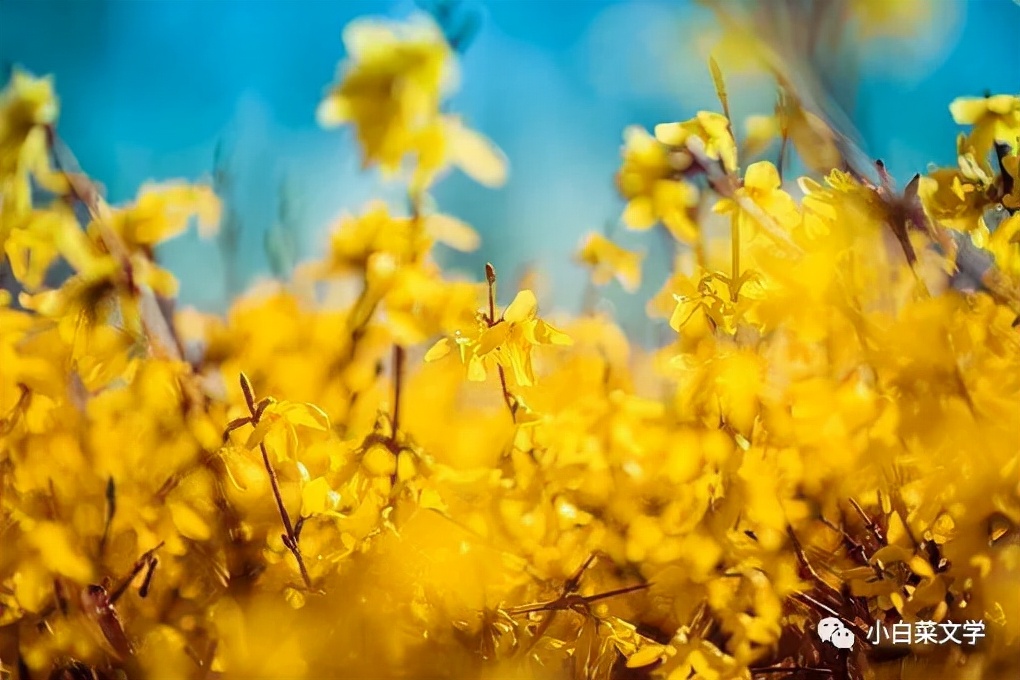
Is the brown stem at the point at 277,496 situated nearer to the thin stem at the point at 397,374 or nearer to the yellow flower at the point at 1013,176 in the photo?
the thin stem at the point at 397,374

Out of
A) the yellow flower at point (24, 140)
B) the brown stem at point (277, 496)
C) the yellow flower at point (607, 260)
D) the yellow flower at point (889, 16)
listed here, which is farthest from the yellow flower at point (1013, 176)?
the yellow flower at point (24, 140)

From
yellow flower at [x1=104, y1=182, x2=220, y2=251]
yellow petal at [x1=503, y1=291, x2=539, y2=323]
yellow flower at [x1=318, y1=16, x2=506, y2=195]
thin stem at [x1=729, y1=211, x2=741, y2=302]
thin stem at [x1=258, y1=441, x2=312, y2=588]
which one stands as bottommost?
thin stem at [x1=258, y1=441, x2=312, y2=588]

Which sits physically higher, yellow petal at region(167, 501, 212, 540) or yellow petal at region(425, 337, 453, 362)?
yellow petal at region(425, 337, 453, 362)

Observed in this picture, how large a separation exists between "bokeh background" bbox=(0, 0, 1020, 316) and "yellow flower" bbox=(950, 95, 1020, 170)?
→ 266 mm

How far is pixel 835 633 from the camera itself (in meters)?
0.86

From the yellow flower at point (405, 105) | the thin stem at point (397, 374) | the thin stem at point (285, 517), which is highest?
the yellow flower at point (405, 105)

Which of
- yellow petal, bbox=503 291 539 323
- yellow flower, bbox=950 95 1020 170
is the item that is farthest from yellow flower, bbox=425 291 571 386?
yellow flower, bbox=950 95 1020 170

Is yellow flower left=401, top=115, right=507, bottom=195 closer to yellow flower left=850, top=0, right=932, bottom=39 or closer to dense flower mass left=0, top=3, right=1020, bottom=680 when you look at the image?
dense flower mass left=0, top=3, right=1020, bottom=680

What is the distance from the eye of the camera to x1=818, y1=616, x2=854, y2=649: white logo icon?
0.85 meters

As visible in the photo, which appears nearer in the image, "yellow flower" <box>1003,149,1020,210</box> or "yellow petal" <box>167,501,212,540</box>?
"yellow petal" <box>167,501,212,540</box>

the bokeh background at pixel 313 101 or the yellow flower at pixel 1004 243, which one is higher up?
the bokeh background at pixel 313 101

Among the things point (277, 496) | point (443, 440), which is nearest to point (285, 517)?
point (277, 496)

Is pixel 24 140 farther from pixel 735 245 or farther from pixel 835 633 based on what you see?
pixel 835 633

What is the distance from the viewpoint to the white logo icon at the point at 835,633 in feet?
2.80
